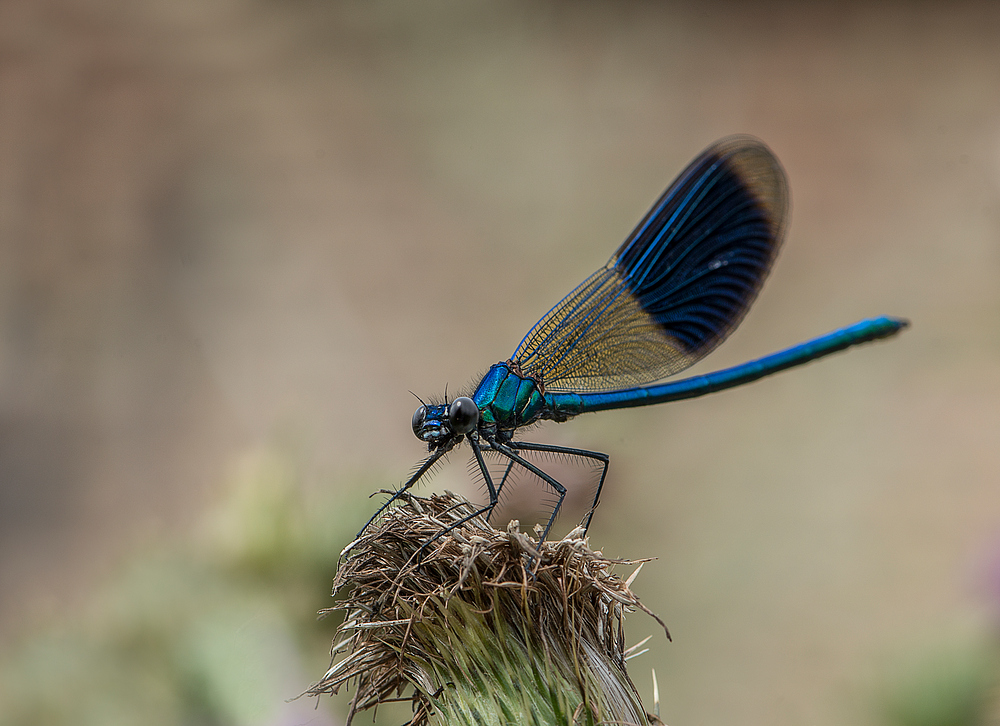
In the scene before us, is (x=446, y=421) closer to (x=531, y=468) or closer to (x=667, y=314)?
(x=531, y=468)

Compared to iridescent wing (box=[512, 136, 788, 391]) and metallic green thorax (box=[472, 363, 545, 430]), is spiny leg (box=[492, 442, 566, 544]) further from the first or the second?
iridescent wing (box=[512, 136, 788, 391])

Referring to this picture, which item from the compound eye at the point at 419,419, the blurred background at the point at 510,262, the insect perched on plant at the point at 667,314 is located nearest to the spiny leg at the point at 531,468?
the insect perched on plant at the point at 667,314

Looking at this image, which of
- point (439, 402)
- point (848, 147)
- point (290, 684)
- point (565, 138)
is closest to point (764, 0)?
point (848, 147)

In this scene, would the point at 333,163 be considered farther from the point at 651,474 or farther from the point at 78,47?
the point at 651,474

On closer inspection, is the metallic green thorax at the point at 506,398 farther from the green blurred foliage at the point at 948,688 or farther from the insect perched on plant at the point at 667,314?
the green blurred foliage at the point at 948,688

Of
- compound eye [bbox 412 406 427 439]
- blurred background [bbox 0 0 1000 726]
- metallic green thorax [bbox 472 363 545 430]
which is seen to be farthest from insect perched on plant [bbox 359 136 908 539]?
blurred background [bbox 0 0 1000 726]
